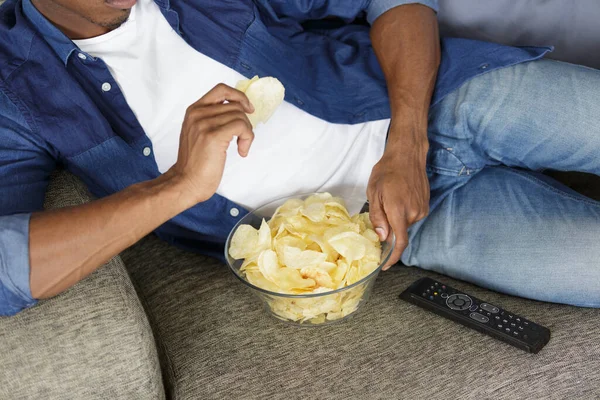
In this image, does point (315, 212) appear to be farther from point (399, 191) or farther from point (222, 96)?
point (222, 96)

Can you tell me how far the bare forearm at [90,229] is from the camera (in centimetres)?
116

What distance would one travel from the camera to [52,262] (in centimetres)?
116

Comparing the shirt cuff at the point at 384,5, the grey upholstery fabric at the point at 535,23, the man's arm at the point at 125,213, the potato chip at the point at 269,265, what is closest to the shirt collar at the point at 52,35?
the man's arm at the point at 125,213

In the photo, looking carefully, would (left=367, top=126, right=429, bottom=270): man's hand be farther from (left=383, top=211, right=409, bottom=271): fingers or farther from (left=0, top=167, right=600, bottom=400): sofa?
(left=0, top=167, right=600, bottom=400): sofa

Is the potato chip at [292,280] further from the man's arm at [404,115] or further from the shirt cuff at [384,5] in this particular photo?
the shirt cuff at [384,5]

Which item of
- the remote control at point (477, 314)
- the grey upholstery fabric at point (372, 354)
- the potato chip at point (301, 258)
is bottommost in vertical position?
the grey upholstery fabric at point (372, 354)

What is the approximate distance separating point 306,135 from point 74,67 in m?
0.52

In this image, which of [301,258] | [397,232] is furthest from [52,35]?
[397,232]

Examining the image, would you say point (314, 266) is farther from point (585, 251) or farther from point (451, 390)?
point (585, 251)

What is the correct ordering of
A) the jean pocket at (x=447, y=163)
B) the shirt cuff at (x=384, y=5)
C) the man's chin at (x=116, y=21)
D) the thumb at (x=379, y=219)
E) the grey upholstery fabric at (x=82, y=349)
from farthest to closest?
the shirt cuff at (x=384, y=5)
the jean pocket at (x=447, y=163)
the man's chin at (x=116, y=21)
the thumb at (x=379, y=219)
the grey upholstery fabric at (x=82, y=349)

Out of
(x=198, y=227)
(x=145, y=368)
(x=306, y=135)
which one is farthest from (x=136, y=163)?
(x=145, y=368)

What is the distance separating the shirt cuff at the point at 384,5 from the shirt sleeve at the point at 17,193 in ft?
2.78

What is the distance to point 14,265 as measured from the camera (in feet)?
3.71

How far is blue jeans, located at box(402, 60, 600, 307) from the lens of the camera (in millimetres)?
1369
